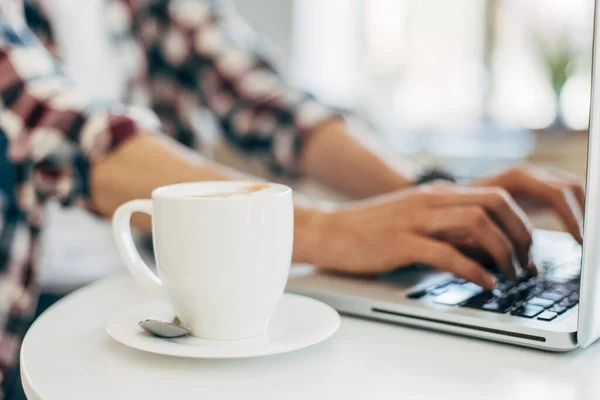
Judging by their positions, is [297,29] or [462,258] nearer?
[462,258]

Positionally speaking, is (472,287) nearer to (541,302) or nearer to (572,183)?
(541,302)

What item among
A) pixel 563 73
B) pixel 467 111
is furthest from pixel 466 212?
pixel 467 111

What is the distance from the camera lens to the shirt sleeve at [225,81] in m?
1.05

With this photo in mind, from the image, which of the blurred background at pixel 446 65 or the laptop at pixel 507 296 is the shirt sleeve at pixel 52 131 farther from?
the blurred background at pixel 446 65

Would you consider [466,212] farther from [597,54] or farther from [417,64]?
[417,64]

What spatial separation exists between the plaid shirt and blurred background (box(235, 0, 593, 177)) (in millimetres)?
1440

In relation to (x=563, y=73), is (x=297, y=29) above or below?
above

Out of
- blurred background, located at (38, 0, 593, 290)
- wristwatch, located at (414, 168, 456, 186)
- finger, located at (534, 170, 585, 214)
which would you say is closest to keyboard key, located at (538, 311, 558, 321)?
finger, located at (534, 170, 585, 214)

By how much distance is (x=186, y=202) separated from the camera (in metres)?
0.42

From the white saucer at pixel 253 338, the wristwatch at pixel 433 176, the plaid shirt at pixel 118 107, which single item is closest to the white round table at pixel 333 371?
the white saucer at pixel 253 338

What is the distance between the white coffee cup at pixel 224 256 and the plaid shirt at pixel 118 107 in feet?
0.79

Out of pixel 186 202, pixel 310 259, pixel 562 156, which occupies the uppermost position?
pixel 186 202

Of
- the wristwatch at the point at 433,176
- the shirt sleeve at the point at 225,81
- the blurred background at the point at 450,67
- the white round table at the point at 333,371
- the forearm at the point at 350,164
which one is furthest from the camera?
the blurred background at the point at 450,67

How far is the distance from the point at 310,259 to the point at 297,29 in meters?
2.18
